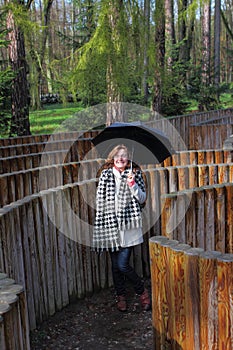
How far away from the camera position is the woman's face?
462 centimetres

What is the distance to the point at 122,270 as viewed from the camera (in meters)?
4.69

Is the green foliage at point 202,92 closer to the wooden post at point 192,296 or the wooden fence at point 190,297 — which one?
the wooden fence at point 190,297

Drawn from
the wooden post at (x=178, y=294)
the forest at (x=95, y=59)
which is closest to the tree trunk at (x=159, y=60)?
the forest at (x=95, y=59)

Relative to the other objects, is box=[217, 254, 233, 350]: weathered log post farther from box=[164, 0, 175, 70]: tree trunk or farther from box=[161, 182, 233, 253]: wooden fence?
box=[164, 0, 175, 70]: tree trunk

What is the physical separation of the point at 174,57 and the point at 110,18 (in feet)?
43.4

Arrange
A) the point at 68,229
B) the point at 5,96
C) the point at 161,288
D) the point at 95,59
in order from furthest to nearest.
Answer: the point at 5,96, the point at 95,59, the point at 68,229, the point at 161,288

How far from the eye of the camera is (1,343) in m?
2.25

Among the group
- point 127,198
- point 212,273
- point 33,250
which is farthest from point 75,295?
point 212,273

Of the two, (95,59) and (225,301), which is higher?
(95,59)

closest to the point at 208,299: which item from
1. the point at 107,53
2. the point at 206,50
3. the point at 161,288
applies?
the point at 161,288

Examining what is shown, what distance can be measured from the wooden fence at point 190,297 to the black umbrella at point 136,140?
206cm

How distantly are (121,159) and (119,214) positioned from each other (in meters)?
0.54

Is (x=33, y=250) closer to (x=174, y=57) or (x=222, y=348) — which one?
(x=222, y=348)

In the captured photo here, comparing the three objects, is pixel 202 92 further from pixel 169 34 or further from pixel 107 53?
pixel 107 53
